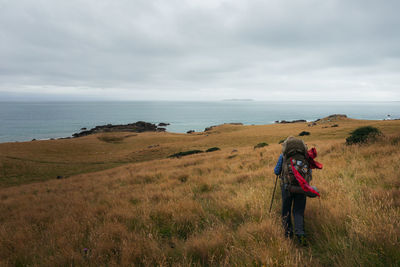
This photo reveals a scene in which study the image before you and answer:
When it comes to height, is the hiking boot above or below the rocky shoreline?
above

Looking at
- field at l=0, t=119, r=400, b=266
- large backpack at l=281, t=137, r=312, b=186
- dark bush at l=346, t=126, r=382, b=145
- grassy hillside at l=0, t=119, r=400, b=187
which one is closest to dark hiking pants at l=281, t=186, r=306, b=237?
field at l=0, t=119, r=400, b=266

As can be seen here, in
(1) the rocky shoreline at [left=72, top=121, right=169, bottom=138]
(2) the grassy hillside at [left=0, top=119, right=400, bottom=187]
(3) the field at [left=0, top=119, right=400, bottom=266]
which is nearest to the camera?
(3) the field at [left=0, top=119, right=400, bottom=266]

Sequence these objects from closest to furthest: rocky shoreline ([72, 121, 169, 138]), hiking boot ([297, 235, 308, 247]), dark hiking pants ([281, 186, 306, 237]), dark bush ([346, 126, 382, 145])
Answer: hiking boot ([297, 235, 308, 247]), dark hiking pants ([281, 186, 306, 237]), dark bush ([346, 126, 382, 145]), rocky shoreline ([72, 121, 169, 138])

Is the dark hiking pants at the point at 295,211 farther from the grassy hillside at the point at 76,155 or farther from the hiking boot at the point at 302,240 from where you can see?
the grassy hillside at the point at 76,155

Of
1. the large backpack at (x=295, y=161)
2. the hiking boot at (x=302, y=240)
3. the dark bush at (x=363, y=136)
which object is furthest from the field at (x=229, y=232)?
the dark bush at (x=363, y=136)

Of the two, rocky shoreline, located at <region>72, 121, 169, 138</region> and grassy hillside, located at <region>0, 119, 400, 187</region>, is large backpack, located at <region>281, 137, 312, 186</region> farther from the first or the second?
rocky shoreline, located at <region>72, 121, 169, 138</region>

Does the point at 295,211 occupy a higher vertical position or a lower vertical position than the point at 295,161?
lower

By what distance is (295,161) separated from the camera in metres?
3.59

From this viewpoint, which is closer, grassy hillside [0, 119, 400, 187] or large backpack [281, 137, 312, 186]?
→ large backpack [281, 137, 312, 186]

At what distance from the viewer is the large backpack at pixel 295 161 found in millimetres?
3562

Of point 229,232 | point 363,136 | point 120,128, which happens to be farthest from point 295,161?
point 120,128

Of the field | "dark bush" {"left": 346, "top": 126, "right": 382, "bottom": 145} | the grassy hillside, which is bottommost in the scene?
the grassy hillside

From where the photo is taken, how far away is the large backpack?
11.7ft

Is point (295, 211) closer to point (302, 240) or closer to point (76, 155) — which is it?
point (302, 240)
